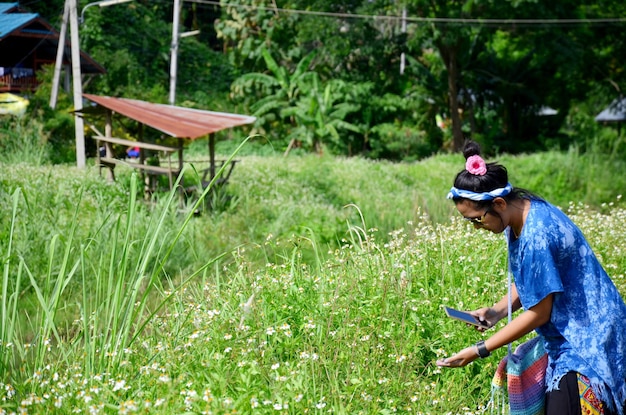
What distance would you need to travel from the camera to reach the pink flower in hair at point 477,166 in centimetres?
295

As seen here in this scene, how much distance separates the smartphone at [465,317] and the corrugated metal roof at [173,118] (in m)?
8.76

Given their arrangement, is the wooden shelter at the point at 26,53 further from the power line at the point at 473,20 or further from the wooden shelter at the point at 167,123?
the power line at the point at 473,20

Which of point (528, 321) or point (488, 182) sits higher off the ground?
point (488, 182)

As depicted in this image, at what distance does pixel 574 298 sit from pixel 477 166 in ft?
2.05

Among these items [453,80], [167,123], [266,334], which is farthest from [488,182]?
[453,80]

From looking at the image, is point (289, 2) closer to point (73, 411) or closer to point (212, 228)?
point (212, 228)

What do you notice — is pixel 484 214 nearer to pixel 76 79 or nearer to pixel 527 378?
pixel 527 378

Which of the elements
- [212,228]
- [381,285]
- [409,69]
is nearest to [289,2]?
[409,69]

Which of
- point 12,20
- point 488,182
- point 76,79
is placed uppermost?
point 12,20

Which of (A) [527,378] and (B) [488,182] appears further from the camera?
(A) [527,378]

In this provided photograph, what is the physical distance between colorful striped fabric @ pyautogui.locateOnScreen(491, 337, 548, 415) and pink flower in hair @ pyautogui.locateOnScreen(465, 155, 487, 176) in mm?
775

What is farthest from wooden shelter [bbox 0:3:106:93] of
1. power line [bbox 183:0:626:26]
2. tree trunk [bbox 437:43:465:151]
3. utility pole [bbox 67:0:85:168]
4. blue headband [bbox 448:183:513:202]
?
blue headband [bbox 448:183:513:202]

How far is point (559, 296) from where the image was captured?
2922 mm

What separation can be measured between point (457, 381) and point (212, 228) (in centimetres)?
715
